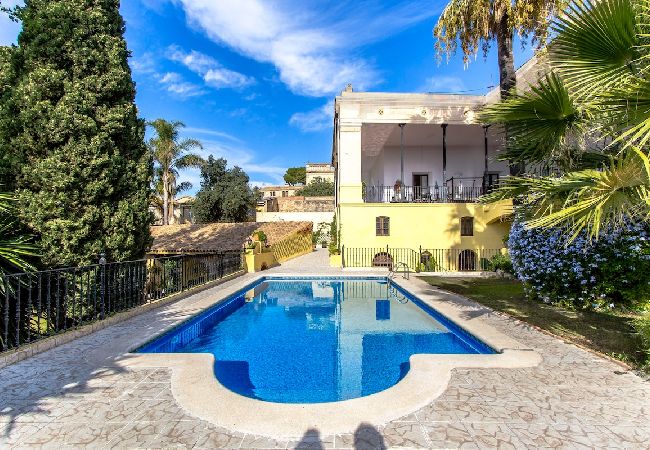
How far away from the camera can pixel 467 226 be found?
57.5ft

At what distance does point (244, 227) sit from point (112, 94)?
20005mm

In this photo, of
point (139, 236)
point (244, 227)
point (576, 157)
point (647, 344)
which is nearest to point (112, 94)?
point (139, 236)

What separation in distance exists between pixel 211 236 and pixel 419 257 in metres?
16.5

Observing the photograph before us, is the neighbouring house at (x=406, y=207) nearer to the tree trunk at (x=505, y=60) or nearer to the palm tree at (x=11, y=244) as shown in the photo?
the tree trunk at (x=505, y=60)

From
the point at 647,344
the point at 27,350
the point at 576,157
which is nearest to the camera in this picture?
the point at 647,344

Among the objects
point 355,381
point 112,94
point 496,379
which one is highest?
point 112,94

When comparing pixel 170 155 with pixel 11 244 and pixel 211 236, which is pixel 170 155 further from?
pixel 11 244

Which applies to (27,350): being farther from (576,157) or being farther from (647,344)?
(576,157)

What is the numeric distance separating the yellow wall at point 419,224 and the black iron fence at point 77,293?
28.3 feet

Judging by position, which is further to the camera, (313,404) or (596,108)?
(596,108)

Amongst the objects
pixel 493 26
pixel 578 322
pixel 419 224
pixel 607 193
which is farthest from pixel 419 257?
pixel 607 193

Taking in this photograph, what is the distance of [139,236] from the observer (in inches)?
329

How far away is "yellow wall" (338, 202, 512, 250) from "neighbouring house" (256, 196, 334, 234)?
19.5 meters

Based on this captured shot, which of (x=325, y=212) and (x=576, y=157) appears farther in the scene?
(x=325, y=212)
